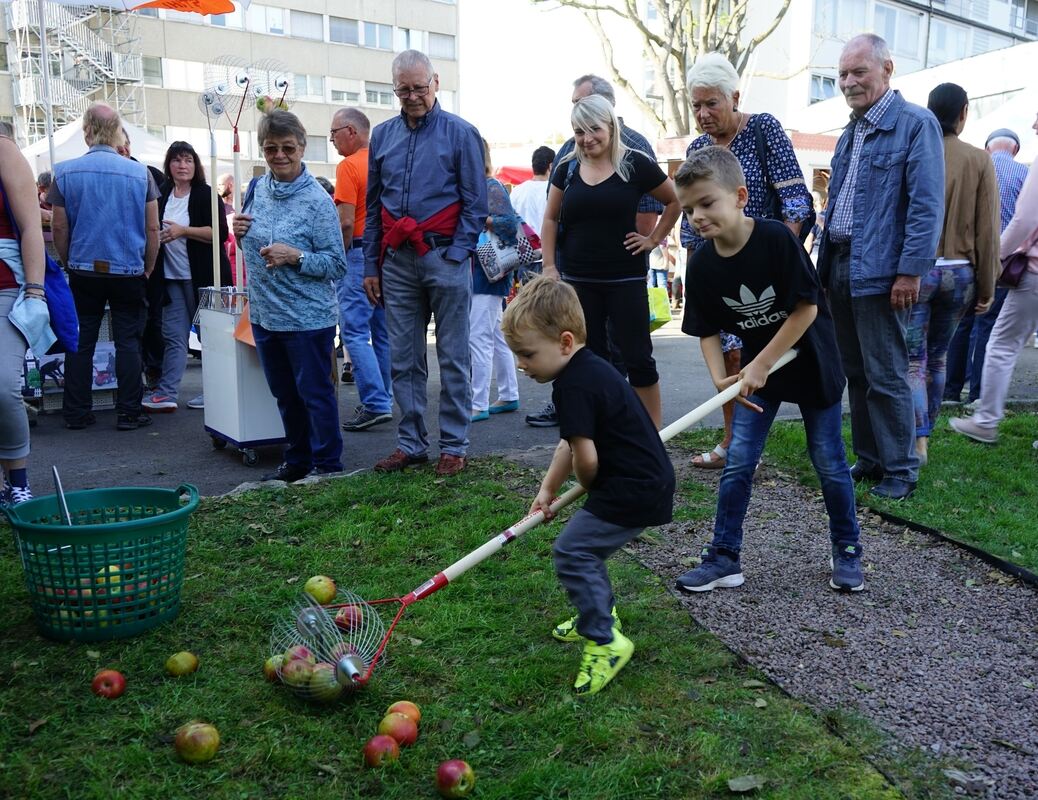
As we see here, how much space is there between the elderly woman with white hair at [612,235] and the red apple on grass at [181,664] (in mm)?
3023

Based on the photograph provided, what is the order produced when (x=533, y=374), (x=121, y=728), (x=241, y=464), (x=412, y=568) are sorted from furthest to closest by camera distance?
(x=241, y=464), (x=412, y=568), (x=533, y=374), (x=121, y=728)

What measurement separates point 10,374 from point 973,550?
14.9 feet

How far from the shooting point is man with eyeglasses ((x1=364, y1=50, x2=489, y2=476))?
539cm

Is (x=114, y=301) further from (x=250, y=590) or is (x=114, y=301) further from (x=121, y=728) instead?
(x=121, y=728)

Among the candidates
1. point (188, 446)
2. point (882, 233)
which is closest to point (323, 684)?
point (882, 233)

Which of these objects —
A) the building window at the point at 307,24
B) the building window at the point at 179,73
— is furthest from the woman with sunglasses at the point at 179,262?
the building window at the point at 307,24

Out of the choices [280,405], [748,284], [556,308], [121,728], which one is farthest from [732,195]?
[280,405]

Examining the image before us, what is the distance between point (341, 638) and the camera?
3.09 m

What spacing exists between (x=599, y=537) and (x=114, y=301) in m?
5.38

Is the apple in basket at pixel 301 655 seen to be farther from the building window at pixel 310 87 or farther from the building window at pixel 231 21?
the building window at pixel 310 87

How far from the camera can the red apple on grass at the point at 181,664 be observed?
126 inches

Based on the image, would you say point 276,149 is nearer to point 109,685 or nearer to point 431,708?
point 109,685

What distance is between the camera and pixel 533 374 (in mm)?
3119

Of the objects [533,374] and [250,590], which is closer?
[533,374]
